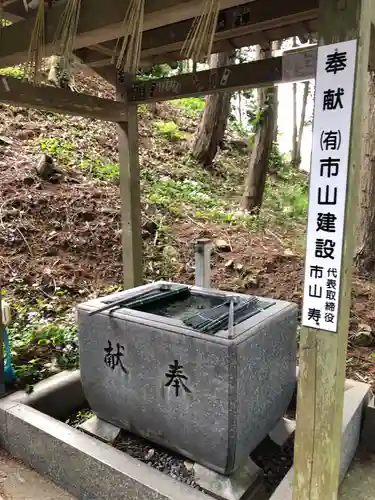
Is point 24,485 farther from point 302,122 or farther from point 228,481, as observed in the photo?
point 302,122

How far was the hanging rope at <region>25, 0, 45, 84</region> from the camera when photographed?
84.4 inches

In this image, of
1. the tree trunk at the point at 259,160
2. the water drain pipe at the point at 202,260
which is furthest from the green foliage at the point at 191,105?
the water drain pipe at the point at 202,260

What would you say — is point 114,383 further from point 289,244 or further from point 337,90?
point 289,244

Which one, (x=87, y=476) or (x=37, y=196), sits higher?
(x=37, y=196)

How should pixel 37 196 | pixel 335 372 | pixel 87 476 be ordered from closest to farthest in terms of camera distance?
pixel 335 372 → pixel 87 476 → pixel 37 196

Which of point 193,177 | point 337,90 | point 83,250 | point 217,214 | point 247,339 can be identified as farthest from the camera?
point 193,177

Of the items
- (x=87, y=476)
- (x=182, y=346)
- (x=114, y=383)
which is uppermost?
(x=182, y=346)

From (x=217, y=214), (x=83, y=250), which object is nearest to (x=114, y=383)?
(x=83, y=250)

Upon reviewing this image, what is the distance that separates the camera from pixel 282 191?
9.88 metres

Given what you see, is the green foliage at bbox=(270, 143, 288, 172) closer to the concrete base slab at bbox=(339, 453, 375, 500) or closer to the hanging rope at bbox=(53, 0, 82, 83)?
the concrete base slab at bbox=(339, 453, 375, 500)

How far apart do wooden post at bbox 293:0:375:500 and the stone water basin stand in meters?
0.52

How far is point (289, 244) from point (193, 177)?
3.29 metres

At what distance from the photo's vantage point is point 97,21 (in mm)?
1989

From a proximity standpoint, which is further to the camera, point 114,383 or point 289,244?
point 289,244
